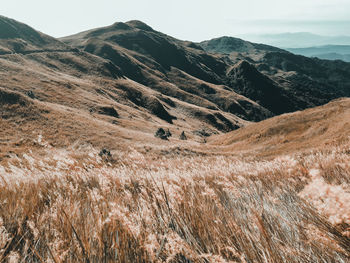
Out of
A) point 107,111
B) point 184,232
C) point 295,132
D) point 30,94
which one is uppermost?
point 184,232

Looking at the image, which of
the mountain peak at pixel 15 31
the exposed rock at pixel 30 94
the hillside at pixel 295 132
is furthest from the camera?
the mountain peak at pixel 15 31

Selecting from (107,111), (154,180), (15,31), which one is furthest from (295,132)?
(15,31)

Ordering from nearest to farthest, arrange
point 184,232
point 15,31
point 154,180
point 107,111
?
point 184,232
point 154,180
point 107,111
point 15,31

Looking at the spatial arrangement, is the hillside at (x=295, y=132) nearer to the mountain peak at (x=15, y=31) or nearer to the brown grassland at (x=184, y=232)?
the brown grassland at (x=184, y=232)

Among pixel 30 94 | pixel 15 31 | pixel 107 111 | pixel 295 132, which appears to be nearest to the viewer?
pixel 295 132

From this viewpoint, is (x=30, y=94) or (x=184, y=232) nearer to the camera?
(x=184, y=232)

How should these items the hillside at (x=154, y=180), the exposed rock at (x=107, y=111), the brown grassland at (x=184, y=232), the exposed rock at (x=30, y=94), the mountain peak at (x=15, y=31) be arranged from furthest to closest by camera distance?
the mountain peak at (x=15, y=31) → the exposed rock at (x=107, y=111) → the exposed rock at (x=30, y=94) → the hillside at (x=154, y=180) → the brown grassland at (x=184, y=232)

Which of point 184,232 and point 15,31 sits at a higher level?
point 15,31

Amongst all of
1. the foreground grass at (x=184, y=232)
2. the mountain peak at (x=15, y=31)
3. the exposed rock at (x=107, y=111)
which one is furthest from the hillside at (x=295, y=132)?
the mountain peak at (x=15, y=31)

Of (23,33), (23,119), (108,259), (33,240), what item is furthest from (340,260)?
(23,33)

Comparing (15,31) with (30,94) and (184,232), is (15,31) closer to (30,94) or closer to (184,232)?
(30,94)

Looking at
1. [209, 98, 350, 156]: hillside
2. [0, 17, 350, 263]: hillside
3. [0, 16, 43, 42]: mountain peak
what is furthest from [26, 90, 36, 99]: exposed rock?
[0, 16, 43, 42]: mountain peak

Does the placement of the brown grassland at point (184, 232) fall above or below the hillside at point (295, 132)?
above

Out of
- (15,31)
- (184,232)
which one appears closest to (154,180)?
(184,232)
